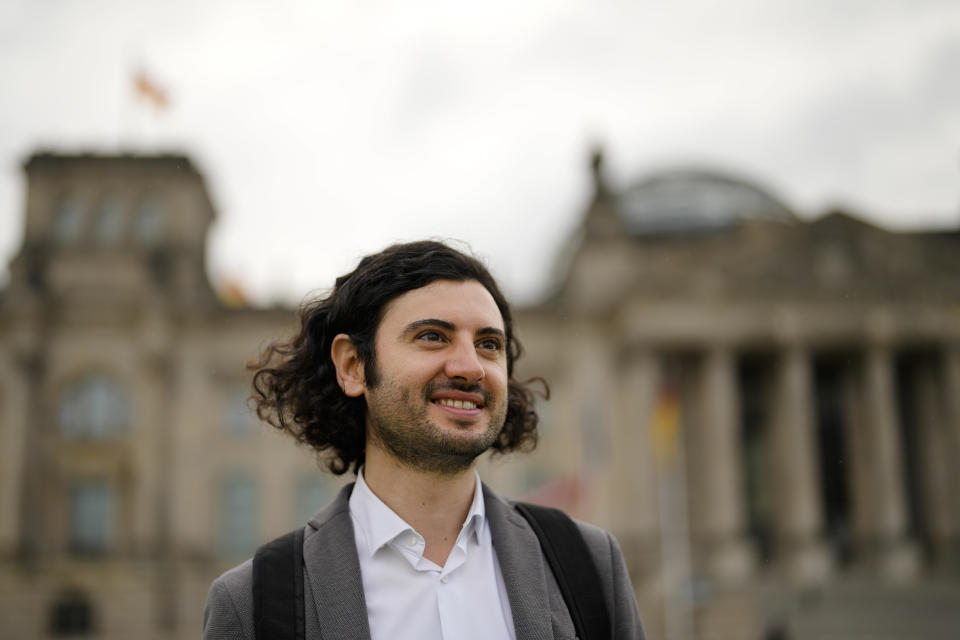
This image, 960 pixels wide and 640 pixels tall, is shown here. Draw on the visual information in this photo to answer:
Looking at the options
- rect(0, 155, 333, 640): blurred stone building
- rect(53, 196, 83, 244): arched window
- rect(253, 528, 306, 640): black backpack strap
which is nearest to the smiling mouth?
rect(253, 528, 306, 640): black backpack strap

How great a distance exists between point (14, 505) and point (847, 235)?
36798 mm

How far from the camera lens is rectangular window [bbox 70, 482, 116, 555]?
40.1m

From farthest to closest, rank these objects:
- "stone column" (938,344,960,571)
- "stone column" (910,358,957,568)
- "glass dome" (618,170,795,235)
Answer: "glass dome" (618,170,795,235), "stone column" (910,358,957,568), "stone column" (938,344,960,571)

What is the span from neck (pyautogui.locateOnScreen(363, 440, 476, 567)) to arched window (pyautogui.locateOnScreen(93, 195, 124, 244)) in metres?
43.6

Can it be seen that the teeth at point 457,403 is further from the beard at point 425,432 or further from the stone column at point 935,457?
the stone column at point 935,457

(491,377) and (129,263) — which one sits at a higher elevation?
(129,263)

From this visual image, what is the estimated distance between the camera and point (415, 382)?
299 centimetres

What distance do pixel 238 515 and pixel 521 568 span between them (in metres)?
41.3

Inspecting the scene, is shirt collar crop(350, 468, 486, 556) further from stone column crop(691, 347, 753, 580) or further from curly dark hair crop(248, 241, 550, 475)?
stone column crop(691, 347, 753, 580)

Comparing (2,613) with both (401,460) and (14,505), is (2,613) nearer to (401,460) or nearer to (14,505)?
(14,505)

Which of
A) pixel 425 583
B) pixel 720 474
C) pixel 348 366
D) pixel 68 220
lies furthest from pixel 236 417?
pixel 425 583

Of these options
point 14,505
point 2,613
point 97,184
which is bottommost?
point 2,613

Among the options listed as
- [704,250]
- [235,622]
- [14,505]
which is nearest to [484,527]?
[235,622]

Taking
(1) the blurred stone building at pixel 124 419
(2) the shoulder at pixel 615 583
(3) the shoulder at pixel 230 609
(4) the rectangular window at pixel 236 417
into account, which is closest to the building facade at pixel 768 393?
(4) the rectangular window at pixel 236 417
